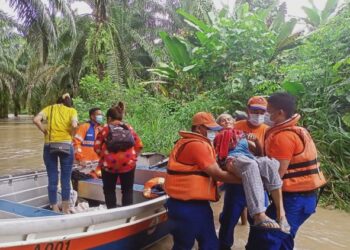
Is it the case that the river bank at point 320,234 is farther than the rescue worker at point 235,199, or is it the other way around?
the river bank at point 320,234

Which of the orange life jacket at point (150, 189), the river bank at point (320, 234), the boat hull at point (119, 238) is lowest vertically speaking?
the river bank at point (320, 234)

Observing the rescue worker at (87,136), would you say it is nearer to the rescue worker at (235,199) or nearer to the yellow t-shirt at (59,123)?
the yellow t-shirt at (59,123)

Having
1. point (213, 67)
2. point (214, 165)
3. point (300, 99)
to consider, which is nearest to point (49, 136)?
point (214, 165)

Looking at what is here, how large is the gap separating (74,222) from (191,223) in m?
0.93

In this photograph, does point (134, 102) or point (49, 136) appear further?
point (134, 102)

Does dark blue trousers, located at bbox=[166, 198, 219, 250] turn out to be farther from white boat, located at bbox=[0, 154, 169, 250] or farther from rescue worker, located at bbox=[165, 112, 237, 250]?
white boat, located at bbox=[0, 154, 169, 250]

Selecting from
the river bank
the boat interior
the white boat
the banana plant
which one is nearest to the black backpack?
the white boat

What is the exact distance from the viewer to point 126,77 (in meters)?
16.5

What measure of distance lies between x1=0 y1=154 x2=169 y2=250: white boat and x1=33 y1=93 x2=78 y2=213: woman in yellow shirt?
1.60 feet

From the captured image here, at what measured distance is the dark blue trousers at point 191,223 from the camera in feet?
9.87

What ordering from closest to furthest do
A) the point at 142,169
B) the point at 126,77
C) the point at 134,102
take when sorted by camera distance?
1. the point at 142,169
2. the point at 134,102
3. the point at 126,77

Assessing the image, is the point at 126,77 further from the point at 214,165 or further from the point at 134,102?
the point at 214,165

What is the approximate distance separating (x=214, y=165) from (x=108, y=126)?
1.37m

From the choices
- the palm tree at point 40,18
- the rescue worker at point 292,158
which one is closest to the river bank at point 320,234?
the rescue worker at point 292,158
